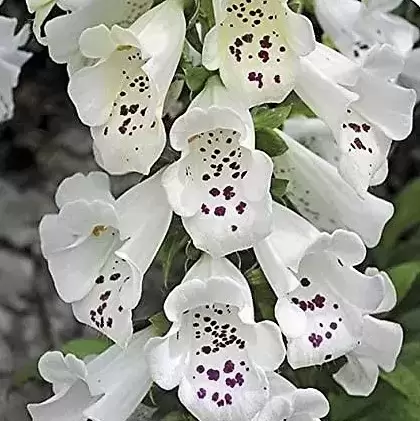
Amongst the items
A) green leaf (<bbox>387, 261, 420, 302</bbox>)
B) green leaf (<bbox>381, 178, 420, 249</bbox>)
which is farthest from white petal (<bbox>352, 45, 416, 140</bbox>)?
green leaf (<bbox>381, 178, 420, 249</bbox>)

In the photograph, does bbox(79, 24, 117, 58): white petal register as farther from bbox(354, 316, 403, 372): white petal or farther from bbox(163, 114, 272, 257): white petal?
bbox(354, 316, 403, 372): white petal

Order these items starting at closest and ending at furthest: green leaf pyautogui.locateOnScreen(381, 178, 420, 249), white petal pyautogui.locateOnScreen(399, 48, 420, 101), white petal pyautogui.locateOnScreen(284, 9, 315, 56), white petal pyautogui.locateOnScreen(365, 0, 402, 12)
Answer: white petal pyautogui.locateOnScreen(284, 9, 315, 56) < white petal pyautogui.locateOnScreen(365, 0, 402, 12) < white petal pyautogui.locateOnScreen(399, 48, 420, 101) < green leaf pyautogui.locateOnScreen(381, 178, 420, 249)

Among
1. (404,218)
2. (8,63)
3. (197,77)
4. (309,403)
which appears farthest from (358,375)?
(404,218)

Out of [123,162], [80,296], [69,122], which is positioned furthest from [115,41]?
[69,122]

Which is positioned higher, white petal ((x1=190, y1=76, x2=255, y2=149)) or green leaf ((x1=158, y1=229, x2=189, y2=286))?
white petal ((x1=190, y1=76, x2=255, y2=149))

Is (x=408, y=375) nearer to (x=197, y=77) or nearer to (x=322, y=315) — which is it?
(x=322, y=315)

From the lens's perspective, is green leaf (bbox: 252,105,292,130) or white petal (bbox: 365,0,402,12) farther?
white petal (bbox: 365,0,402,12)
